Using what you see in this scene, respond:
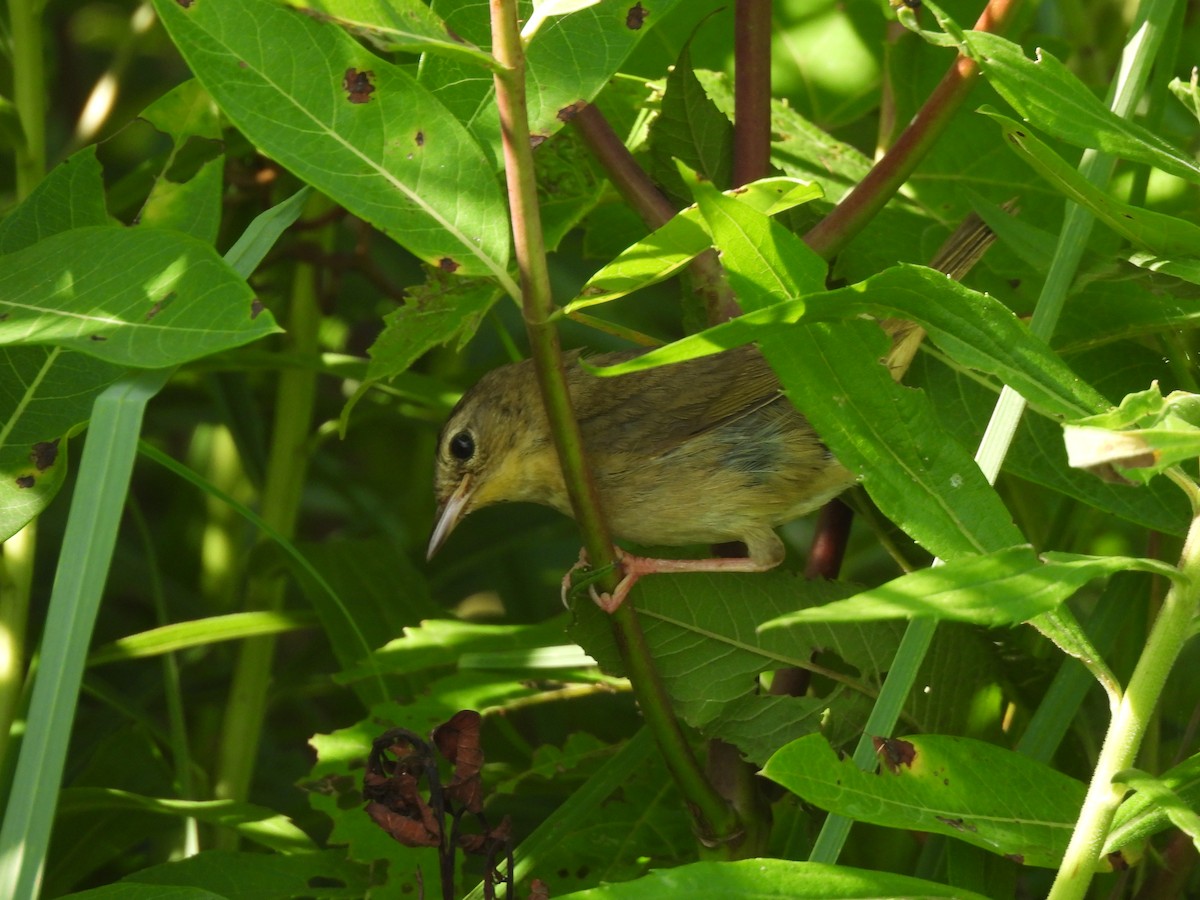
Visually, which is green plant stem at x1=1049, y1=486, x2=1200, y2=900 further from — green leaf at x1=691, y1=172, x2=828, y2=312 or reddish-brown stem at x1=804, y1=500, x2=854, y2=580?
reddish-brown stem at x1=804, y1=500, x2=854, y2=580

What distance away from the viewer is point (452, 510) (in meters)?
2.79

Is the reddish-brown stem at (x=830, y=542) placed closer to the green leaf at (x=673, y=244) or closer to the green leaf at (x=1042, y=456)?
the green leaf at (x=1042, y=456)

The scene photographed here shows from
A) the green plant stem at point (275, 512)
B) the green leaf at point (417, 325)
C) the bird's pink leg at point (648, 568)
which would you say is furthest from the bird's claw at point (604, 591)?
the green plant stem at point (275, 512)

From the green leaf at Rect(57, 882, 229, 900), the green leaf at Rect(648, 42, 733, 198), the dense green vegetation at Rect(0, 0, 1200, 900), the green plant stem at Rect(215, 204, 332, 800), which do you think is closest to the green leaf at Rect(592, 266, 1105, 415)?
the dense green vegetation at Rect(0, 0, 1200, 900)

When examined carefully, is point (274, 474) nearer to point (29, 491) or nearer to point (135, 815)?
point (135, 815)

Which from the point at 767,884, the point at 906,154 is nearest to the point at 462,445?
the point at 906,154

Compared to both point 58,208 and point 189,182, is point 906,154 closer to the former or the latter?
point 189,182

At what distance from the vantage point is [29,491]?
1607mm

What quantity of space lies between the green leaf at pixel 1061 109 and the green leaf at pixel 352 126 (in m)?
0.53

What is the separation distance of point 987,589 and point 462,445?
65.4 inches

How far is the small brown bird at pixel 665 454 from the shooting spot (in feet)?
7.97

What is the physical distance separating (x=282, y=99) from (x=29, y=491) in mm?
565

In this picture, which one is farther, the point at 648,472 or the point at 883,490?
the point at 648,472

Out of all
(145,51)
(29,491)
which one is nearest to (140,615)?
(145,51)
